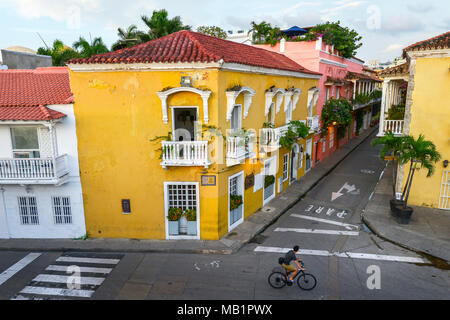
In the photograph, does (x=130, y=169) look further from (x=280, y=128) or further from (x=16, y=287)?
(x=280, y=128)

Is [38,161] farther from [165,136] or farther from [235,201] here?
[235,201]

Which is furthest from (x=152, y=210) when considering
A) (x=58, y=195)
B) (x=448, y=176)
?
Answer: (x=448, y=176)

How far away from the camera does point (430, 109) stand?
1562 centimetres

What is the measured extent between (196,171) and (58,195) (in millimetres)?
5902

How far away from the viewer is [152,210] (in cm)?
1309

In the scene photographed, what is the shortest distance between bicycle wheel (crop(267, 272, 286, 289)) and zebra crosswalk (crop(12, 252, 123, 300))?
554cm

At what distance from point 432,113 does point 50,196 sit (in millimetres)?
17909

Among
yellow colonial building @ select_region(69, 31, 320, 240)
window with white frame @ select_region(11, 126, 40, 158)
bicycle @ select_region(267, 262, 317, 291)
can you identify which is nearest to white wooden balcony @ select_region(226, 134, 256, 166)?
yellow colonial building @ select_region(69, 31, 320, 240)

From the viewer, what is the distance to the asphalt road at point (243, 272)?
9.88 meters

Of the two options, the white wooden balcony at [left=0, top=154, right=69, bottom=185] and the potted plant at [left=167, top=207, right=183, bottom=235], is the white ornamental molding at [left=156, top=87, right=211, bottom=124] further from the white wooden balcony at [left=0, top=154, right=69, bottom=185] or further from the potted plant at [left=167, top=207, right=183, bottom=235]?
the white wooden balcony at [left=0, top=154, right=69, bottom=185]

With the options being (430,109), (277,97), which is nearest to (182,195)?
(277,97)

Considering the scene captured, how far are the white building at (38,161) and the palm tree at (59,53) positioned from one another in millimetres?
19083

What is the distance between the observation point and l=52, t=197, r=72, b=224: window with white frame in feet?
43.8

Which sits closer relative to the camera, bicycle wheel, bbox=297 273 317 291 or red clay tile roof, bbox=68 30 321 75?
bicycle wheel, bbox=297 273 317 291
